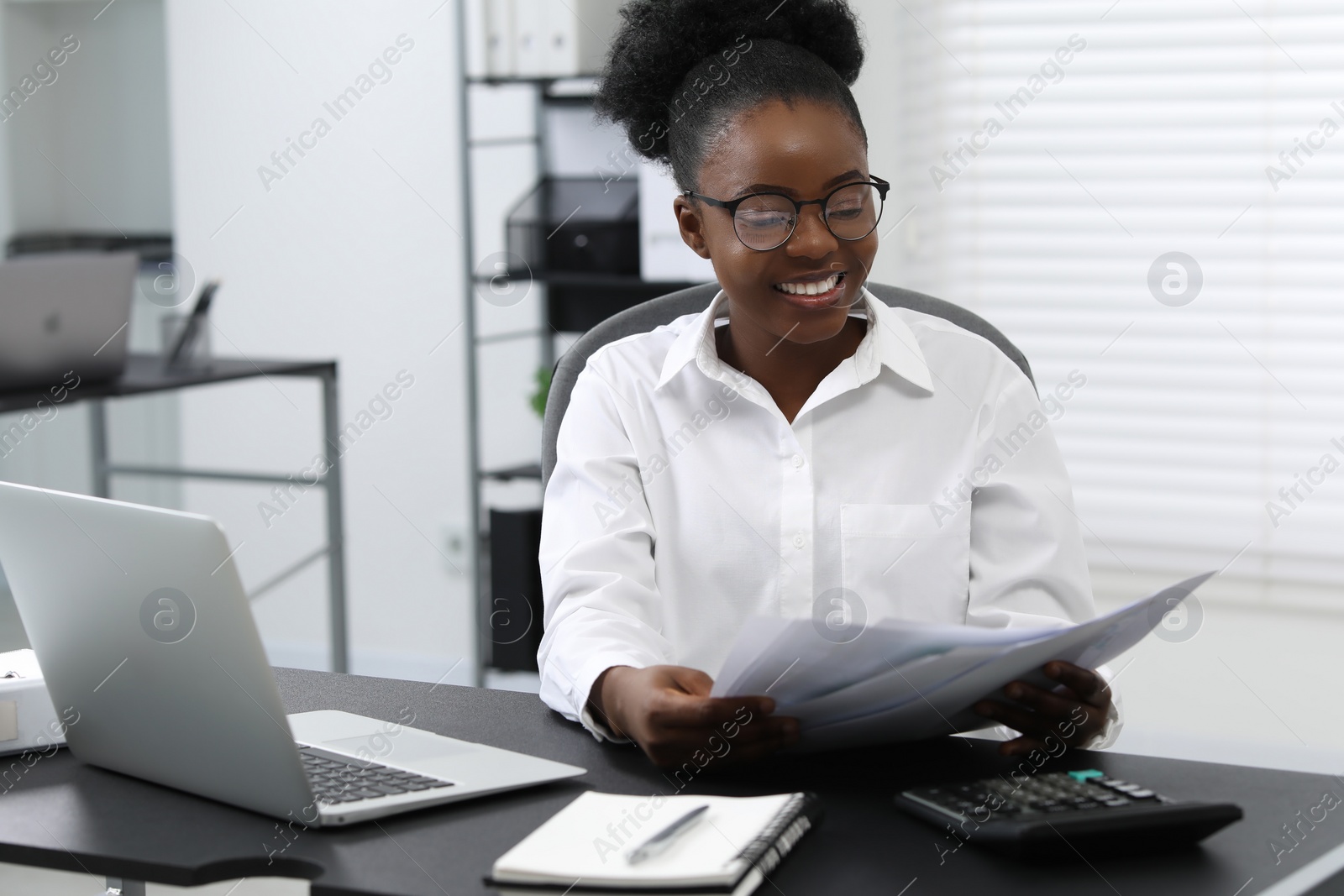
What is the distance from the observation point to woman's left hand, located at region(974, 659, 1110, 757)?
38.0 inches

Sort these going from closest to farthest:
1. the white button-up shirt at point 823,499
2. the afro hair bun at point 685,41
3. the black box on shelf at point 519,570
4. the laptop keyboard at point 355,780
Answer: the laptop keyboard at point 355,780 < the white button-up shirt at point 823,499 < the afro hair bun at point 685,41 < the black box on shelf at point 519,570

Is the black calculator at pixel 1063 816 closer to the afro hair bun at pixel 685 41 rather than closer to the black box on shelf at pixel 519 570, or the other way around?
the afro hair bun at pixel 685 41

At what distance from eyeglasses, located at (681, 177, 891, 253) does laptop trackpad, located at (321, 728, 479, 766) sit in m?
0.51

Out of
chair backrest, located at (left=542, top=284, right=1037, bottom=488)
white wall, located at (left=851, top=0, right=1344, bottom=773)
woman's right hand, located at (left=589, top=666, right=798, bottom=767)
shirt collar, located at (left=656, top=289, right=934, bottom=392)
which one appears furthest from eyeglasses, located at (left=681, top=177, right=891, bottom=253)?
white wall, located at (left=851, top=0, right=1344, bottom=773)

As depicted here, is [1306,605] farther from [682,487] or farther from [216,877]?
[216,877]

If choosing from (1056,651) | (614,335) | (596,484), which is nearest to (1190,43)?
(614,335)

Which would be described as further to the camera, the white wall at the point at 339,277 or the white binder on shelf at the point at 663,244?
the white wall at the point at 339,277

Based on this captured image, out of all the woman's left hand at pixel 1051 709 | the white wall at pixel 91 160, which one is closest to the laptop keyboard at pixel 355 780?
the woman's left hand at pixel 1051 709

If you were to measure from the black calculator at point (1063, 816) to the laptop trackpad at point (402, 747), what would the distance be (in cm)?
32

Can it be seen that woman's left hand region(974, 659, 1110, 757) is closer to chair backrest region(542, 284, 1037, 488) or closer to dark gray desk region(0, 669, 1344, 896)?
dark gray desk region(0, 669, 1344, 896)

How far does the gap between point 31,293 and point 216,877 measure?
2129mm

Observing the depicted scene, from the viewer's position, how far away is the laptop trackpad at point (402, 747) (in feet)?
3.17

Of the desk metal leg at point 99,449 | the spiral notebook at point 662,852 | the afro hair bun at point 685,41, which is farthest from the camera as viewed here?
the desk metal leg at point 99,449

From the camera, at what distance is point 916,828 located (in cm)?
85
